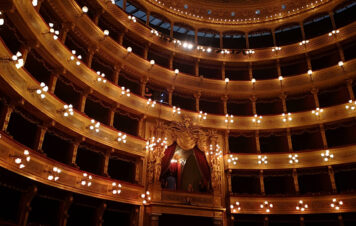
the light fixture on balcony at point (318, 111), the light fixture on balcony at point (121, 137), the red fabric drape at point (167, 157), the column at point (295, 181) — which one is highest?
the light fixture on balcony at point (318, 111)

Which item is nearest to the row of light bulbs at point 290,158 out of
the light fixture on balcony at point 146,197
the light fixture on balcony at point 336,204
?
the light fixture on balcony at point 336,204

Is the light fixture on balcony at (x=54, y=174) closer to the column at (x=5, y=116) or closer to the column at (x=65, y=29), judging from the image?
the column at (x=5, y=116)

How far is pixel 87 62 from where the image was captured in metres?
14.5

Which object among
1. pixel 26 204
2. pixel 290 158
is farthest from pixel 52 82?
pixel 290 158

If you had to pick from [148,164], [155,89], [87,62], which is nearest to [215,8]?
[155,89]

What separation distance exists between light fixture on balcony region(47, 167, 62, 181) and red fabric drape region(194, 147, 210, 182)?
7150mm

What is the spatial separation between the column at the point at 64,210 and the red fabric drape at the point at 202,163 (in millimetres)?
6668

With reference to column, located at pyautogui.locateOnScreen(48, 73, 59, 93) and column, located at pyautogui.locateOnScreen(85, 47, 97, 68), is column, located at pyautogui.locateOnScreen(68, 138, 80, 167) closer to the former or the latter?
column, located at pyautogui.locateOnScreen(48, 73, 59, 93)

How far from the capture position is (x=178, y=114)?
16547 millimetres

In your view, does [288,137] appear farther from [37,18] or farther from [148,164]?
[37,18]

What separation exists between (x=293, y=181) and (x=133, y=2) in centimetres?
1387

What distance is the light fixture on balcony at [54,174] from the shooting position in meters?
10.5

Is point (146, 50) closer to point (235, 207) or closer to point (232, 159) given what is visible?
point (232, 159)

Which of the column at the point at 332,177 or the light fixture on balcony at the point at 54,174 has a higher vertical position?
the column at the point at 332,177
